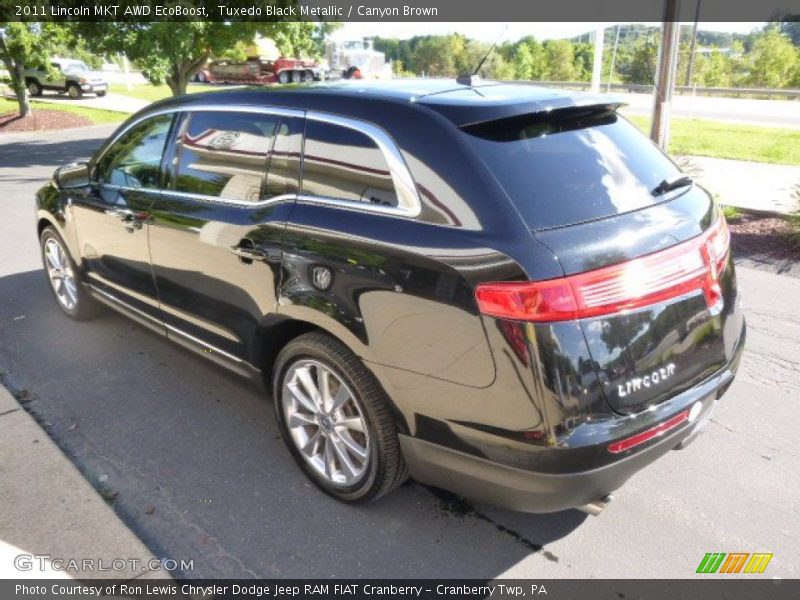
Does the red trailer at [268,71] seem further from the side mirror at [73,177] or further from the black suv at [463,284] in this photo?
the black suv at [463,284]

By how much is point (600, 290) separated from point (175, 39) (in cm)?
1140

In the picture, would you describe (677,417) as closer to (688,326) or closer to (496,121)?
(688,326)

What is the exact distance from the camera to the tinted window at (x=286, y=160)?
2885mm

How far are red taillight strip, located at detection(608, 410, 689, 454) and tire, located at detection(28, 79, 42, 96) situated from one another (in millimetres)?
35174

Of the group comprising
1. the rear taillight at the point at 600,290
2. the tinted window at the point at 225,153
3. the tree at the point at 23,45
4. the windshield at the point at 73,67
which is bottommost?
the rear taillight at the point at 600,290

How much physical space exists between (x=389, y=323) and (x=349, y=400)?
1.68 ft

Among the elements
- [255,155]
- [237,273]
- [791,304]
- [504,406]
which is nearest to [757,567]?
[504,406]

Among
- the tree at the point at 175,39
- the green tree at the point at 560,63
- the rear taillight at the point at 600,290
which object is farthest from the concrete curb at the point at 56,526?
the green tree at the point at 560,63

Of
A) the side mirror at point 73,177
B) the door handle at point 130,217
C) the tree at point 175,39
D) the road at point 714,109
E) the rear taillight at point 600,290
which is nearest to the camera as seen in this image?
the rear taillight at point 600,290

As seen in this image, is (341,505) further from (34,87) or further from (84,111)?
(34,87)

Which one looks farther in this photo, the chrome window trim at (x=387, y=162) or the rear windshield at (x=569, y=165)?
the chrome window trim at (x=387, y=162)

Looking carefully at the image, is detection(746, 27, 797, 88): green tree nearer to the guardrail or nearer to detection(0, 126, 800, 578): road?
the guardrail

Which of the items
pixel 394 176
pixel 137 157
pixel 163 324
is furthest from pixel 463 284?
pixel 137 157

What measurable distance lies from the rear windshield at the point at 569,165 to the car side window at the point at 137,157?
2166mm
